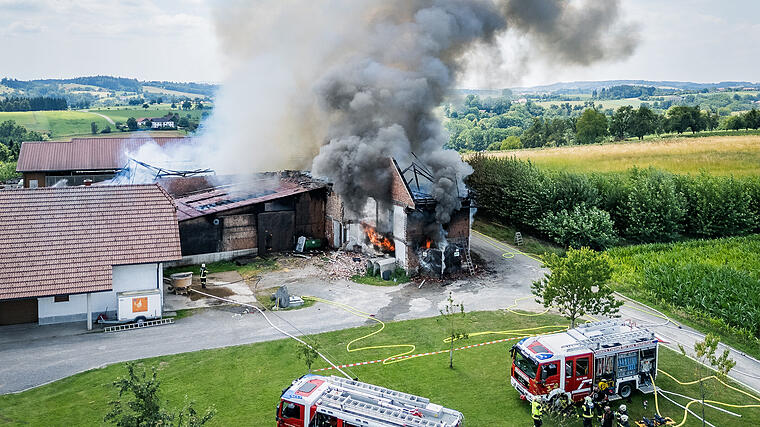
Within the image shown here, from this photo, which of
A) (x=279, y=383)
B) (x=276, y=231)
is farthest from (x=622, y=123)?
(x=279, y=383)

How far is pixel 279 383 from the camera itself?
1842 cm

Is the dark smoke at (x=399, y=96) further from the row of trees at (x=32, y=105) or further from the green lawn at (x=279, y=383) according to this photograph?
the row of trees at (x=32, y=105)

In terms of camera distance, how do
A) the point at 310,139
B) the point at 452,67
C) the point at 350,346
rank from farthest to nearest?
the point at 310,139
the point at 452,67
the point at 350,346

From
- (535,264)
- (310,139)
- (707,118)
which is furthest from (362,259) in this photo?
(707,118)

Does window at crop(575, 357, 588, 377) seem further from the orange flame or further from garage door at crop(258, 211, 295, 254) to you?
garage door at crop(258, 211, 295, 254)

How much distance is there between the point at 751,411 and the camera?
680 inches

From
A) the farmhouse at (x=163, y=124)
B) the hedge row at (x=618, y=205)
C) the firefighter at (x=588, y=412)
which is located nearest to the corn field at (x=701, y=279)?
the hedge row at (x=618, y=205)

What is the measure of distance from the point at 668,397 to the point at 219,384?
14182 millimetres

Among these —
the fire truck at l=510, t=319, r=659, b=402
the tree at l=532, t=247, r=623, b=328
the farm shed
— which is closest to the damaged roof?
the farm shed

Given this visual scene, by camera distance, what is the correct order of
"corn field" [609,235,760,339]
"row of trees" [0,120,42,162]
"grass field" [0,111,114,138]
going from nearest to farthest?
"corn field" [609,235,760,339] < "row of trees" [0,120,42,162] < "grass field" [0,111,114,138]

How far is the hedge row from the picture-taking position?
126 feet

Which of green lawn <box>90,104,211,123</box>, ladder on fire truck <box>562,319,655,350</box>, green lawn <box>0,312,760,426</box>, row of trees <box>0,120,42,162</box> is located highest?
green lawn <box>90,104,211,123</box>

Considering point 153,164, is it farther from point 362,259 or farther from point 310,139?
point 362,259

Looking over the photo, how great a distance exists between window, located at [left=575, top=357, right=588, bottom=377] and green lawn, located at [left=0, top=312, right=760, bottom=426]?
73.3 inches
